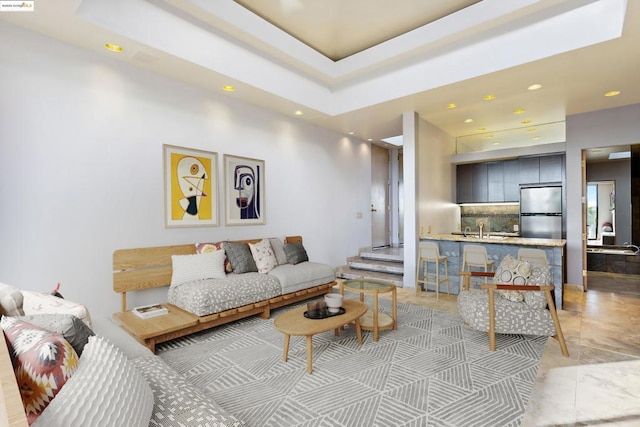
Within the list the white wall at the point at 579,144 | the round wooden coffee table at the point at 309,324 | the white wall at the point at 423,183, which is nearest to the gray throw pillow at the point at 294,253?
the round wooden coffee table at the point at 309,324

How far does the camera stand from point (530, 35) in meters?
3.46

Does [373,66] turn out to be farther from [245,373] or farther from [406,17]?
[245,373]

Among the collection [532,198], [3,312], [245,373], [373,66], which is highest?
[373,66]

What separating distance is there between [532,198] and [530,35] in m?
3.78

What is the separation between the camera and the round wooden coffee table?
8.59 ft

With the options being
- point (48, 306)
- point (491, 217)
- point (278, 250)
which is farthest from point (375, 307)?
point (491, 217)

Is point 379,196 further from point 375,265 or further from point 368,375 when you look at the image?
point 368,375

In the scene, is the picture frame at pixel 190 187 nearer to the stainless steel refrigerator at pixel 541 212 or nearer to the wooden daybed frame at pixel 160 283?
the wooden daybed frame at pixel 160 283

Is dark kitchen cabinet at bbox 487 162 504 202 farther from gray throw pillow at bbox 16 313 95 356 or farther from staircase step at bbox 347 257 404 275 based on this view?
gray throw pillow at bbox 16 313 95 356

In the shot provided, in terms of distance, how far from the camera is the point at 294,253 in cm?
489

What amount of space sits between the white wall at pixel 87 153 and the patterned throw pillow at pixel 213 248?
9.0 inches

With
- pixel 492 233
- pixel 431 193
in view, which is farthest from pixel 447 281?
pixel 492 233

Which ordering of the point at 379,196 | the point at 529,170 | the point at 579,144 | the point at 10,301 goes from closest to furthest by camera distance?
the point at 10,301
the point at 579,144
the point at 529,170
the point at 379,196

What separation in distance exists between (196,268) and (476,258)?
3936 millimetres
